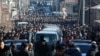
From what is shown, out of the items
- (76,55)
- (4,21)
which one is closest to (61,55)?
(76,55)

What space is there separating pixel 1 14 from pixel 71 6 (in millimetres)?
52290

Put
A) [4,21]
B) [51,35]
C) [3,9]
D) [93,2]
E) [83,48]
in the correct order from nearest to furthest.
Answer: [83,48] → [51,35] → [4,21] → [3,9] → [93,2]

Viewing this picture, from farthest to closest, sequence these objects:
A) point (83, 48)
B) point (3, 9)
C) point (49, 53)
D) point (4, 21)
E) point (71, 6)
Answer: point (71, 6)
point (3, 9)
point (4, 21)
point (83, 48)
point (49, 53)

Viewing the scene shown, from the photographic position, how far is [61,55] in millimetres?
14492

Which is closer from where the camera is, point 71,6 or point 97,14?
point 97,14

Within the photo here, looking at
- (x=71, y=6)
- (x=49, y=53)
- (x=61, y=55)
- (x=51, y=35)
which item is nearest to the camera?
(x=61, y=55)

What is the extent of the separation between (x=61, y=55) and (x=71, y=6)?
324 feet

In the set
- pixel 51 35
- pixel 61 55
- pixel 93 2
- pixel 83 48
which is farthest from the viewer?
pixel 93 2

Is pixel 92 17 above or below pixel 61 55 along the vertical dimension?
below

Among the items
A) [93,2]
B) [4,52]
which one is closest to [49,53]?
[4,52]

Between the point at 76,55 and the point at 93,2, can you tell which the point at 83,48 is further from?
the point at 93,2

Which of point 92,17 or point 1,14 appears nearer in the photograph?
point 1,14

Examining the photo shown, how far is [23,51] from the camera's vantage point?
1584 cm

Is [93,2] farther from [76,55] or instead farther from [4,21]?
[76,55]
